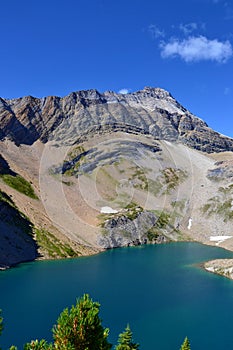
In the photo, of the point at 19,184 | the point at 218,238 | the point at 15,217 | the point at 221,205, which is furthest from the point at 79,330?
the point at 221,205

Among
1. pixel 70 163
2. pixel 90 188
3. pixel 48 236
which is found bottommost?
pixel 48 236

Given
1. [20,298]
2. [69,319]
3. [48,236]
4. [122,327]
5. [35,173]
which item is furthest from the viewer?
[35,173]

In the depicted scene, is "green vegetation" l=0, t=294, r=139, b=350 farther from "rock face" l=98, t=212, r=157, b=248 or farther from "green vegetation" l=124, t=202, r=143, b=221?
"green vegetation" l=124, t=202, r=143, b=221

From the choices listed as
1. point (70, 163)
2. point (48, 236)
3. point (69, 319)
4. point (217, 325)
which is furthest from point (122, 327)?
point (70, 163)

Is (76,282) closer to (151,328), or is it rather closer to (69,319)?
(151,328)

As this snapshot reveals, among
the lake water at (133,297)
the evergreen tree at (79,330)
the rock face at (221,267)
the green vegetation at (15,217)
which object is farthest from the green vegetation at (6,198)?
the evergreen tree at (79,330)

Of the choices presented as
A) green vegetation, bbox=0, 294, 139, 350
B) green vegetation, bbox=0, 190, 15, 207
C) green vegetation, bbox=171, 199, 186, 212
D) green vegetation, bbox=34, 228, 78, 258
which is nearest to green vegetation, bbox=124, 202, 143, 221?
green vegetation, bbox=171, 199, 186, 212
